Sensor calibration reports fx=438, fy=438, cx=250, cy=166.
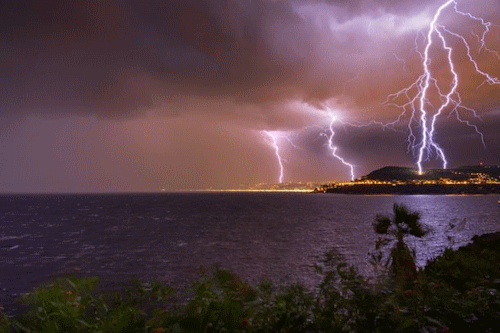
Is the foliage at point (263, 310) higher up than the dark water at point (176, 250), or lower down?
higher up

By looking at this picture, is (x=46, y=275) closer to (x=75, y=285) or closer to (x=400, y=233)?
(x=400, y=233)

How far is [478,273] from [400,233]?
28.0 feet

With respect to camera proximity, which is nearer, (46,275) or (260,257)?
(46,275)

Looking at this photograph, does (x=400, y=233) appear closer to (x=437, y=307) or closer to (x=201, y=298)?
(x=437, y=307)

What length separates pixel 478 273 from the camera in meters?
7.56

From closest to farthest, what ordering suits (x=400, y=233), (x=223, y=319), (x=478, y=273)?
(x=223, y=319)
(x=478, y=273)
(x=400, y=233)

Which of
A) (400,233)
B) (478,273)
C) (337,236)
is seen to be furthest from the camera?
(337,236)

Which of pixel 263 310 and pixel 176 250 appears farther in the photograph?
pixel 176 250

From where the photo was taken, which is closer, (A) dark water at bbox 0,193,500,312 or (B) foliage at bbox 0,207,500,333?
(B) foliage at bbox 0,207,500,333

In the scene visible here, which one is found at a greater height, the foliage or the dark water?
the foliage

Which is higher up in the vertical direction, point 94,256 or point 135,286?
point 135,286

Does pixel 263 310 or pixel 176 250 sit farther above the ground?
pixel 263 310

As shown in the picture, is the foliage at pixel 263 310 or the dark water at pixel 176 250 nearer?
the foliage at pixel 263 310

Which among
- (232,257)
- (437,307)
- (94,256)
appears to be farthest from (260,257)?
(437,307)
